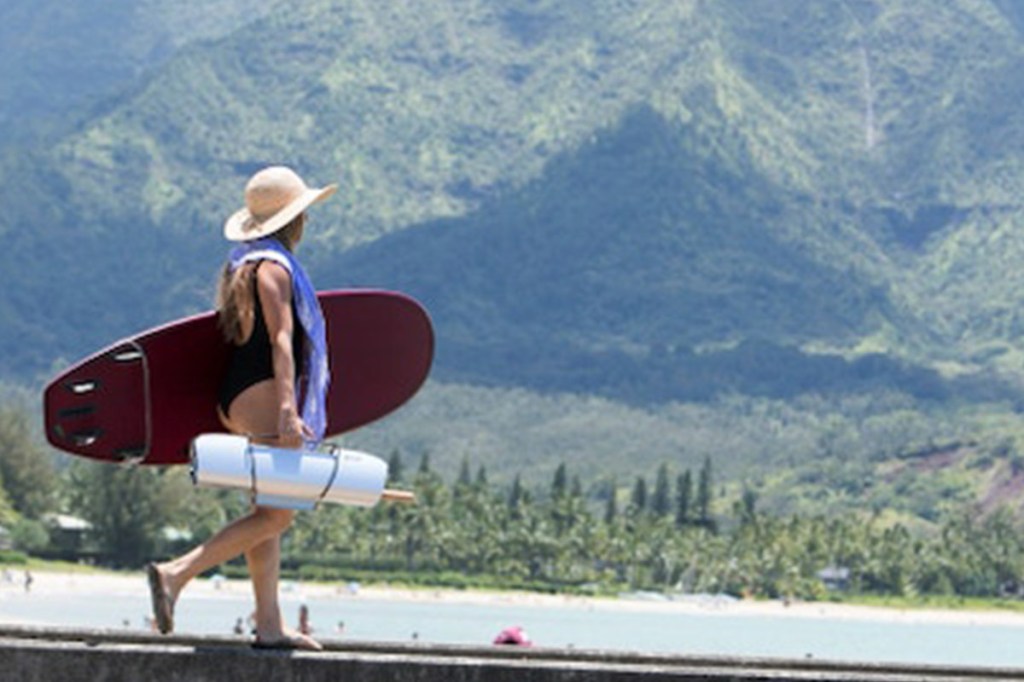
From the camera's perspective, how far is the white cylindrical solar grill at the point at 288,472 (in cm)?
1121

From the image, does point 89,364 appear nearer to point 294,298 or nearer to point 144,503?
point 294,298

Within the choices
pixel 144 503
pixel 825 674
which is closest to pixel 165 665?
pixel 825 674

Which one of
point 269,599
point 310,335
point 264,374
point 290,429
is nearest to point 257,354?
point 264,374

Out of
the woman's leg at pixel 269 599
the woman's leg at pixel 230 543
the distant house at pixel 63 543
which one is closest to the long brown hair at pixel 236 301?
the woman's leg at pixel 230 543

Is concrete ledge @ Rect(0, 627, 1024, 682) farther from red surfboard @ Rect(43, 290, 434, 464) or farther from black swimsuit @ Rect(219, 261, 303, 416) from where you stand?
black swimsuit @ Rect(219, 261, 303, 416)

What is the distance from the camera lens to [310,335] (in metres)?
11.7

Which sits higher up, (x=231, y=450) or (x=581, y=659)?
(x=231, y=450)

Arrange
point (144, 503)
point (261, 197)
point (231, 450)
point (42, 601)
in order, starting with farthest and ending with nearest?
1. point (144, 503)
2. point (42, 601)
3. point (261, 197)
4. point (231, 450)

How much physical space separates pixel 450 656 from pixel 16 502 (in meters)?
190

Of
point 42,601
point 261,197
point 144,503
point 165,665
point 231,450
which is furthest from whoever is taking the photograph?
point 144,503

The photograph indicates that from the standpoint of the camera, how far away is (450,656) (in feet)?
36.4

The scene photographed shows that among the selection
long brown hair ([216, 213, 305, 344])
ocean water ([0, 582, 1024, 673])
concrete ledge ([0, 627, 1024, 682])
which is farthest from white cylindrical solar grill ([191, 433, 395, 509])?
ocean water ([0, 582, 1024, 673])

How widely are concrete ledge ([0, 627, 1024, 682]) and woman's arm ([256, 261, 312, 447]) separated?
0.88 m

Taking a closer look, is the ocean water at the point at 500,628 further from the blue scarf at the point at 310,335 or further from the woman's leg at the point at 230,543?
the blue scarf at the point at 310,335
